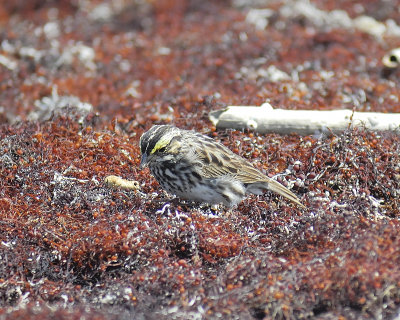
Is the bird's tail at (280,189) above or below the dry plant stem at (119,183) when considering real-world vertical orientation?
below

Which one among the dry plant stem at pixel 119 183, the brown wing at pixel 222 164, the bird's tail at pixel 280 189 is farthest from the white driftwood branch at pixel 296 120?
the dry plant stem at pixel 119 183

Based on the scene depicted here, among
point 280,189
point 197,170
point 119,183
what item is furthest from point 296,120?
point 119,183

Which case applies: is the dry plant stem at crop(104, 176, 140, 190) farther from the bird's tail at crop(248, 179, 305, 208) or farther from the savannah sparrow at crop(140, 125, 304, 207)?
the bird's tail at crop(248, 179, 305, 208)

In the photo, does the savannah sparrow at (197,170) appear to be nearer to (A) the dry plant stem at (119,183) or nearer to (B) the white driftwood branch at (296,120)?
(A) the dry plant stem at (119,183)

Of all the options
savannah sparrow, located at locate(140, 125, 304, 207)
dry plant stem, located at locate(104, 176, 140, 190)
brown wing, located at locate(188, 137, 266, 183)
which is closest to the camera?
savannah sparrow, located at locate(140, 125, 304, 207)

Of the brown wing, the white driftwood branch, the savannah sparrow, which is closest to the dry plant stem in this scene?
the savannah sparrow

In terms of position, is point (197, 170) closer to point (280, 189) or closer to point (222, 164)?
point (222, 164)
